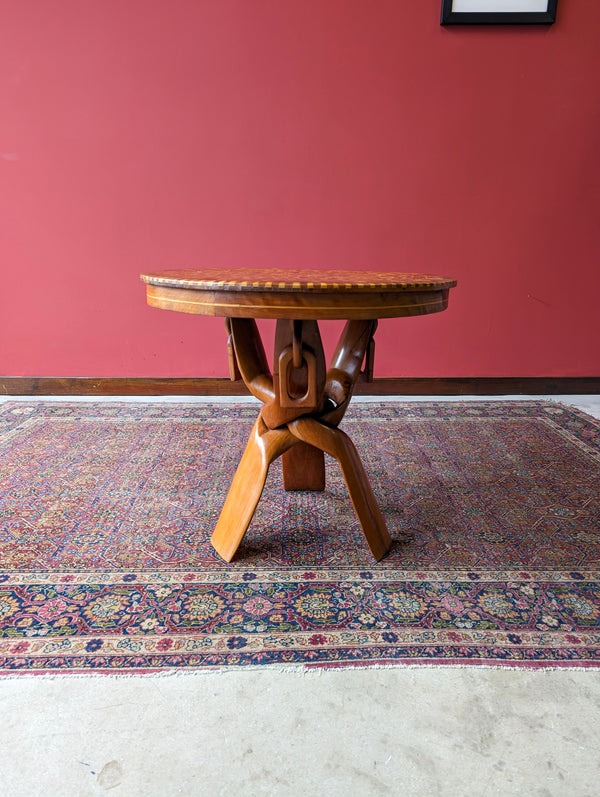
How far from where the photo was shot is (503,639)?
3.97ft

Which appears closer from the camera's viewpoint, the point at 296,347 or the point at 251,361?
the point at 296,347

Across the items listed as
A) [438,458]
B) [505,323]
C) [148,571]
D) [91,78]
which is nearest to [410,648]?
[148,571]

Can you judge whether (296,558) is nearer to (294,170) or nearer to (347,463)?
(347,463)

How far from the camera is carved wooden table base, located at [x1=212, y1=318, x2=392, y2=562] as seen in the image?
1410mm

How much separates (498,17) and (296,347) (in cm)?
238

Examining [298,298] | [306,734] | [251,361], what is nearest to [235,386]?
[251,361]

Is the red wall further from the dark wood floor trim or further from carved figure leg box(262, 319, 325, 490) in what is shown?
carved figure leg box(262, 319, 325, 490)

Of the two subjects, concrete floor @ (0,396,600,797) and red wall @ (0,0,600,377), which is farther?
red wall @ (0,0,600,377)

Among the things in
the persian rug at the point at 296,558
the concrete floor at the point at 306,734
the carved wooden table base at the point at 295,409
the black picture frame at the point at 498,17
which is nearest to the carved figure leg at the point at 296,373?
the carved wooden table base at the point at 295,409

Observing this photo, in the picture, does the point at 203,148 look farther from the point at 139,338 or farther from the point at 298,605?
the point at 298,605

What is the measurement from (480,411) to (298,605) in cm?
180

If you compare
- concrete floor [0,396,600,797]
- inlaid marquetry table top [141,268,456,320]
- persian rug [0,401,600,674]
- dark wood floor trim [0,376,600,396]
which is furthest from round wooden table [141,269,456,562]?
dark wood floor trim [0,376,600,396]

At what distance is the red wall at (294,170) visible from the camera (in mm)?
2689

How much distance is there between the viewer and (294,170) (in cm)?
284
